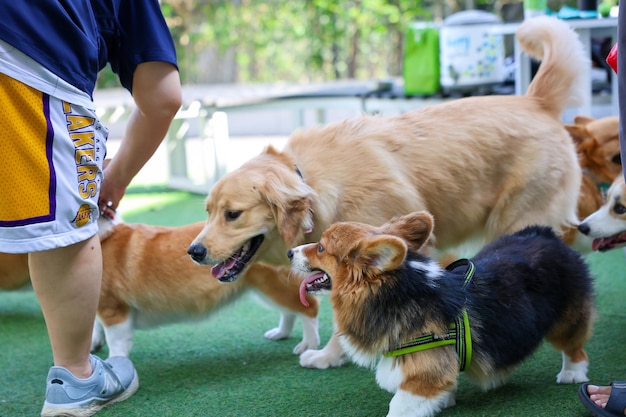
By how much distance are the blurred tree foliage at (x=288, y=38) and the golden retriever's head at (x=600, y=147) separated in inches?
338

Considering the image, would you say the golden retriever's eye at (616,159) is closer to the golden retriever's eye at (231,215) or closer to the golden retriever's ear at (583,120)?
the golden retriever's ear at (583,120)

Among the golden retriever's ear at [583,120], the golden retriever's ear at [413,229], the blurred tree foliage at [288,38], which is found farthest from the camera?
the blurred tree foliage at [288,38]

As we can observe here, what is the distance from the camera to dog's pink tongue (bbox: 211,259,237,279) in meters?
2.70

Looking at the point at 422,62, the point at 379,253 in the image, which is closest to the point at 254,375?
the point at 379,253

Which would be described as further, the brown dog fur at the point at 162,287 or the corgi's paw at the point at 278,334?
the corgi's paw at the point at 278,334

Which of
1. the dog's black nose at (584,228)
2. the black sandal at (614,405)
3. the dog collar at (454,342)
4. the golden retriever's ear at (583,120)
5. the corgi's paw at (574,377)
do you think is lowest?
the corgi's paw at (574,377)

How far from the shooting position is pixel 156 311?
304 cm

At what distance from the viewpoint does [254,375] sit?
2.83m

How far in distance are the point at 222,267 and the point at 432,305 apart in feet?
3.01

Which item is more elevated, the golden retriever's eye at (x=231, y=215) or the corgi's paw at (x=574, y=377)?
the golden retriever's eye at (x=231, y=215)

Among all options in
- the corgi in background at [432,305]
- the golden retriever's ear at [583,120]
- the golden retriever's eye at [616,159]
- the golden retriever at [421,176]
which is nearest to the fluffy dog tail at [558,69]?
the golden retriever at [421,176]

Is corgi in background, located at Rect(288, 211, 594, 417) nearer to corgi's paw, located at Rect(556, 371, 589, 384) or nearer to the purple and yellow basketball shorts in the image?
corgi's paw, located at Rect(556, 371, 589, 384)

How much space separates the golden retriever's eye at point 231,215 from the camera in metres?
2.60

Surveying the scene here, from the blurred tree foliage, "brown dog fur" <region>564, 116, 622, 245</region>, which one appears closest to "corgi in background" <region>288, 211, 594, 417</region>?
"brown dog fur" <region>564, 116, 622, 245</region>
